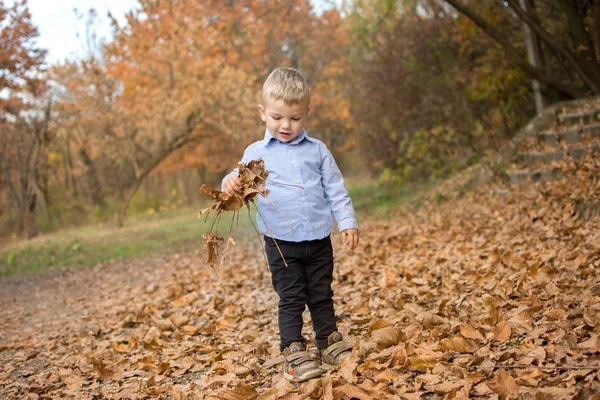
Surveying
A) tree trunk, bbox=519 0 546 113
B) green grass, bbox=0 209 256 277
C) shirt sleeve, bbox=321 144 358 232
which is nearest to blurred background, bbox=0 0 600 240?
tree trunk, bbox=519 0 546 113

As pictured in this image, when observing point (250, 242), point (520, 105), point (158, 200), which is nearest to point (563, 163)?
point (520, 105)

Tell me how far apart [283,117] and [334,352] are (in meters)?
1.32

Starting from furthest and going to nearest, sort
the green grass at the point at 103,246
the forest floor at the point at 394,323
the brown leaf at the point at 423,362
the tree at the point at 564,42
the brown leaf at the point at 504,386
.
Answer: the green grass at the point at 103,246
the tree at the point at 564,42
the brown leaf at the point at 423,362
the forest floor at the point at 394,323
the brown leaf at the point at 504,386

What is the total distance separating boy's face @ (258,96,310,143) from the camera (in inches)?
119

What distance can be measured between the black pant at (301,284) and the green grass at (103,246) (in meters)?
8.31

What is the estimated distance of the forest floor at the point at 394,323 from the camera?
2.54 metres

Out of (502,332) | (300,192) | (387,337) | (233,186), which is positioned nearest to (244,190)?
(233,186)

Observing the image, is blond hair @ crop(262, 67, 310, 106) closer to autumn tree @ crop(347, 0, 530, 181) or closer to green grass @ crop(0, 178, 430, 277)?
green grass @ crop(0, 178, 430, 277)

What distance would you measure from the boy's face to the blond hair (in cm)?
3

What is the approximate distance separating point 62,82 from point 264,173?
63.5 feet

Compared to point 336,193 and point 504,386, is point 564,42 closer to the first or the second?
point 336,193

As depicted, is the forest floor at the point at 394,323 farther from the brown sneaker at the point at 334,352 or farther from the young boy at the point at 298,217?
the young boy at the point at 298,217

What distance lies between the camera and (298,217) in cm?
A: 310

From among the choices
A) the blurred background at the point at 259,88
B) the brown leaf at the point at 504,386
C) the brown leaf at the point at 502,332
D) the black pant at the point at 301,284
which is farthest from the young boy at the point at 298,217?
the blurred background at the point at 259,88
